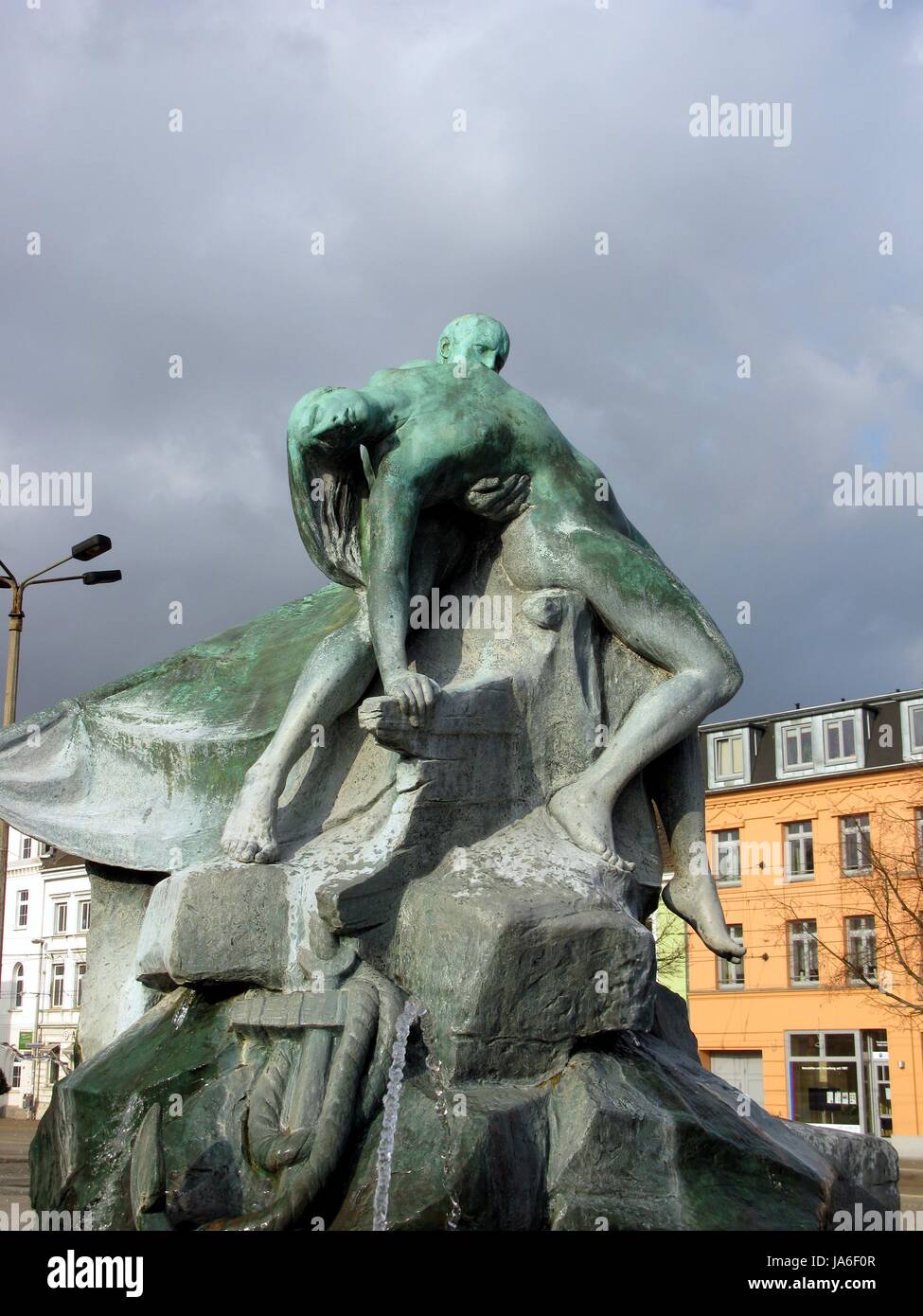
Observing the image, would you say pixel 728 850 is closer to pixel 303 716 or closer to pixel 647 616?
pixel 647 616

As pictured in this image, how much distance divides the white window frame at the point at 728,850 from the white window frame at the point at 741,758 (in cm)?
117

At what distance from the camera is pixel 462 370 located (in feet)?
22.0

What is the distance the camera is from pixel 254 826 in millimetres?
6121

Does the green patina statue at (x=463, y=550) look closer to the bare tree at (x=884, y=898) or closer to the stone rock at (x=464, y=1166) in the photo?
the stone rock at (x=464, y=1166)

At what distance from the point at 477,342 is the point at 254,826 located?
8.27 ft

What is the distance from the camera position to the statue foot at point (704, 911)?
645 centimetres

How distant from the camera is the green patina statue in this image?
20.5ft

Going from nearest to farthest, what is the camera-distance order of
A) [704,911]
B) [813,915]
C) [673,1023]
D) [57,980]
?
[704,911], [673,1023], [813,915], [57,980]

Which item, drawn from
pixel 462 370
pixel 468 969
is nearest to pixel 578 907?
pixel 468 969

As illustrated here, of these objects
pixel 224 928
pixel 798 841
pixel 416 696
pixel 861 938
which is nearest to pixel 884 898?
pixel 861 938

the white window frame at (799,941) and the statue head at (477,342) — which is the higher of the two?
the statue head at (477,342)

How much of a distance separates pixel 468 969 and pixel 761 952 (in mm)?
31914

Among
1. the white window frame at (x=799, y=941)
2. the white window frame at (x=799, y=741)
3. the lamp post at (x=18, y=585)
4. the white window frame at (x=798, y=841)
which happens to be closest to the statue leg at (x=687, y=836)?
the lamp post at (x=18, y=585)
